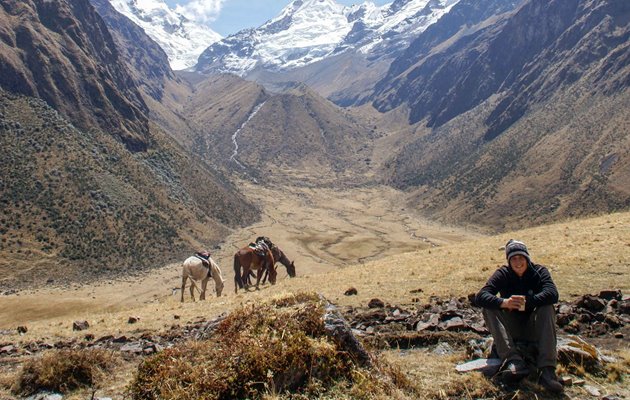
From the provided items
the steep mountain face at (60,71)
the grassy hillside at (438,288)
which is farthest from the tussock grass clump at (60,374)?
the steep mountain face at (60,71)

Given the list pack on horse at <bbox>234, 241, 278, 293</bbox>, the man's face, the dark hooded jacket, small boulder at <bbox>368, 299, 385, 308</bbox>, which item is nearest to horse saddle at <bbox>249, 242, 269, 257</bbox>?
pack on horse at <bbox>234, 241, 278, 293</bbox>

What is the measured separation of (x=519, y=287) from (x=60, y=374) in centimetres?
919

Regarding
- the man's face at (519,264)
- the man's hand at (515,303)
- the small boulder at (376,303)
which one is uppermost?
the man's face at (519,264)

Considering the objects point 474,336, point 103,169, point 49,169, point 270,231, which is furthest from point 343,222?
point 474,336

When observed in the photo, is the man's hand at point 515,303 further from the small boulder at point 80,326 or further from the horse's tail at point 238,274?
the horse's tail at point 238,274

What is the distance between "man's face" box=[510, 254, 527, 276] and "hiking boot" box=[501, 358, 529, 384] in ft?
5.97

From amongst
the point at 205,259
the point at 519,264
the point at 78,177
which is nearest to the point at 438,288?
the point at 519,264

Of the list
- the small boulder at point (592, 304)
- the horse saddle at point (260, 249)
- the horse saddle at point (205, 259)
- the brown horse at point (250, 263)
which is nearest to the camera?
the small boulder at point (592, 304)


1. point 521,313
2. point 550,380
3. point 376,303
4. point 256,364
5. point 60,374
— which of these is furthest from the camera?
point 376,303

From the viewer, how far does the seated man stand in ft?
28.3

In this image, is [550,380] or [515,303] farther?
[515,303]

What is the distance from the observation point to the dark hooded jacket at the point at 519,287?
30.3ft

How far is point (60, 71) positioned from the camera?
131625 mm

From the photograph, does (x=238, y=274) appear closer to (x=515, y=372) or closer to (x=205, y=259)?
(x=205, y=259)
